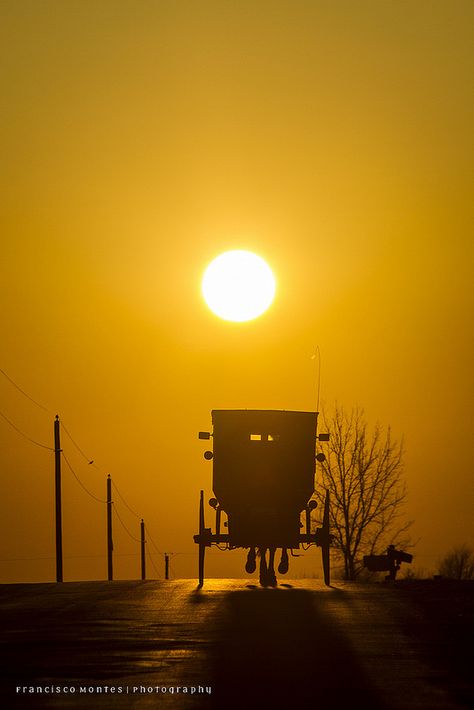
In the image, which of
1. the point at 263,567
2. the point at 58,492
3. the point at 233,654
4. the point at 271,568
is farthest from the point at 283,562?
the point at 58,492

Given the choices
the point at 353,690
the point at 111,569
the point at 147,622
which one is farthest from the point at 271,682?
the point at 111,569

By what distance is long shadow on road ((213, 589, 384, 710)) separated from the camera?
38.6ft

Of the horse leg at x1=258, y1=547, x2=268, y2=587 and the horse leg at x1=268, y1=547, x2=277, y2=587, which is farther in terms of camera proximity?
the horse leg at x1=268, y1=547, x2=277, y2=587

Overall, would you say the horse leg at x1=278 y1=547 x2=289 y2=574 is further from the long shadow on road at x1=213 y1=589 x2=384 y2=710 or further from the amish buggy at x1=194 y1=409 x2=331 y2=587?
the long shadow on road at x1=213 y1=589 x2=384 y2=710

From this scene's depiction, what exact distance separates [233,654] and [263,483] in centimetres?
1849

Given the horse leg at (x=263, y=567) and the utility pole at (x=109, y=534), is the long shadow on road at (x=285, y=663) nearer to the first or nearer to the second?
the horse leg at (x=263, y=567)

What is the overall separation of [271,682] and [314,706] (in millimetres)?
1415

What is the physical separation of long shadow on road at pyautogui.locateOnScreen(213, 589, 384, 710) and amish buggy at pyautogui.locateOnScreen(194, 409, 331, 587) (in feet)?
38.5

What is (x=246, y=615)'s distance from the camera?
1995 centimetres

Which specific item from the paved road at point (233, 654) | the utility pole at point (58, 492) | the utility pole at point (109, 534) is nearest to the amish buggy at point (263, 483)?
the paved road at point (233, 654)

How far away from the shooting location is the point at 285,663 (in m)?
14.0

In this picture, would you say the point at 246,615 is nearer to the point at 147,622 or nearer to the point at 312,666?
the point at 147,622

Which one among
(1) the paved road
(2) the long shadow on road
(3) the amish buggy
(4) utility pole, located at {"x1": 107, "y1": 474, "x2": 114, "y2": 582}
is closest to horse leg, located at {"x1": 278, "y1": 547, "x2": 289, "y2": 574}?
(3) the amish buggy

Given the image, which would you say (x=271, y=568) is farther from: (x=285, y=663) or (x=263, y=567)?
(x=285, y=663)
